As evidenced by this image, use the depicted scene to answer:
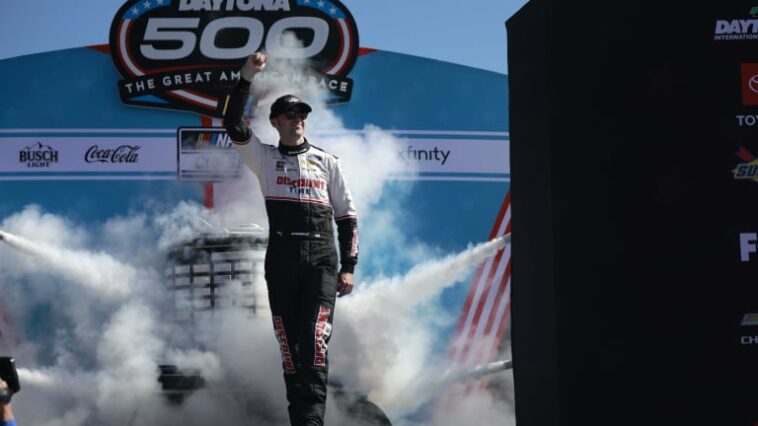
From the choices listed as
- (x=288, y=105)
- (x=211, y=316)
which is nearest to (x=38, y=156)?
(x=211, y=316)

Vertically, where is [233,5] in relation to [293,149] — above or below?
above

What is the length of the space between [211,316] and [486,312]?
1730 mm

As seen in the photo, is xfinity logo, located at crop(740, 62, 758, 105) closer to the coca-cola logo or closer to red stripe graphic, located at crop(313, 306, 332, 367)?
red stripe graphic, located at crop(313, 306, 332, 367)

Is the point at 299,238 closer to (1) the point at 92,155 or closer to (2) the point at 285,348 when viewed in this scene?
(2) the point at 285,348

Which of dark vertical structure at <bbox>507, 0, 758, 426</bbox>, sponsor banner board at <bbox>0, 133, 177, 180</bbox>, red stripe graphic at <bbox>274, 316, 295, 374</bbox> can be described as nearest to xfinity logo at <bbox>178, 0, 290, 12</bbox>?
sponsor banner board at <bbox>0, 133, 177, 180</bbox>

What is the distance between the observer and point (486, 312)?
5.94 m

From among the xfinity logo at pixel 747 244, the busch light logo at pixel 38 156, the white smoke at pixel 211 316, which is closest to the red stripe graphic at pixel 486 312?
the white smoke at pixel 211 316

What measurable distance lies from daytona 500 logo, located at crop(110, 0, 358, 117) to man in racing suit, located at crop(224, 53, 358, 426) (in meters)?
1.40

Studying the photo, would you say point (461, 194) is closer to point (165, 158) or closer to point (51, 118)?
point (165, 158)

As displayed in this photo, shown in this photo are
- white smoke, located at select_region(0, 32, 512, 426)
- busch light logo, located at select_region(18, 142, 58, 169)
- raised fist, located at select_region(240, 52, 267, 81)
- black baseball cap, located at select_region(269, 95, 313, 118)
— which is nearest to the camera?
raised fist, located at select_region(240, 52, 267, 81)

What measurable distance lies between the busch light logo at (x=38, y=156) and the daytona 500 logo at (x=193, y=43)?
0.56 meters

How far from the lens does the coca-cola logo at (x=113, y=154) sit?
230 inches

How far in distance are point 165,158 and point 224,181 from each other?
404 millimetres

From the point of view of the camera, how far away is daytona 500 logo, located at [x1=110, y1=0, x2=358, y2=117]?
19.1ft
